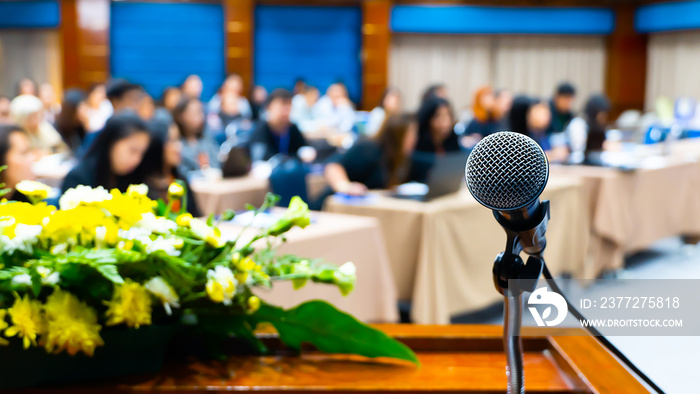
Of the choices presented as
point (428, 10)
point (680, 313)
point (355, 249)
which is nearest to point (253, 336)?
point (680, 313)

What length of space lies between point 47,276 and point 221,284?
9.2 inches

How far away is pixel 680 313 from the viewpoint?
1120 millimetres

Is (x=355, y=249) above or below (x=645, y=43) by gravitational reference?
below

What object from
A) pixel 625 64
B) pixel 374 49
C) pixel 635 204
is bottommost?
pixel 635 204

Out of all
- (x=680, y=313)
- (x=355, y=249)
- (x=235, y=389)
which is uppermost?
(x=680, y=313)

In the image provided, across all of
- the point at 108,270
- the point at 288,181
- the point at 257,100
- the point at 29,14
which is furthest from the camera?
the point at 29,14

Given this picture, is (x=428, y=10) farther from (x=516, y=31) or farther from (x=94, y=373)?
(x=94, y=373)

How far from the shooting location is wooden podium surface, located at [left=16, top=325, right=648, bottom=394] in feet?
3.76

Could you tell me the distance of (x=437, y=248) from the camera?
353cm

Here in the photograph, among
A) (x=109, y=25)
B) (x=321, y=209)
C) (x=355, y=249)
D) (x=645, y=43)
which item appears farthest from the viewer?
(x=645, y=43)

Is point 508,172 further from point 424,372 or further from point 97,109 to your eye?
point 97,109

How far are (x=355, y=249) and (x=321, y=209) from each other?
1052 millimetres

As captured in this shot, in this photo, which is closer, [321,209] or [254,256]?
[254,256]

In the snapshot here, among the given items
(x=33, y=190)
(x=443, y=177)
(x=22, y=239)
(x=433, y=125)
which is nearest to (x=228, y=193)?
(x=443, y=177)
